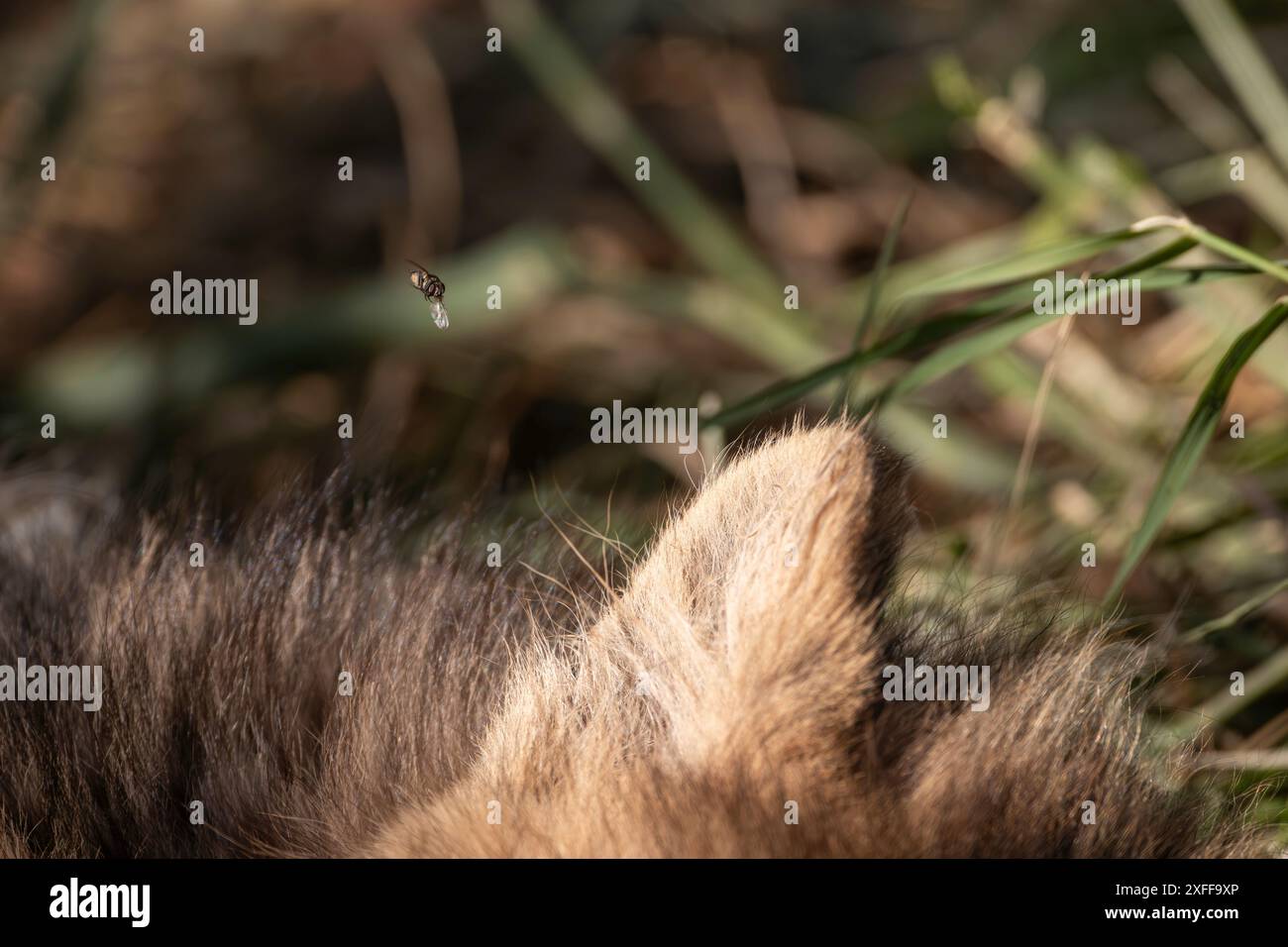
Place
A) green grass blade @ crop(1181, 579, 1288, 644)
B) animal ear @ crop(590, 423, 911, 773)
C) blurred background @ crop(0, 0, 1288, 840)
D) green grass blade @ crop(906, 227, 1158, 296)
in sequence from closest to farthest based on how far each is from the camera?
animal ear @ crop(590, 423, 911, 773)
green grass blade @ crop(1181, 579, 1288, 644)
green grass blade @ crop(906, 227, 1158, 296)
blurred background @ crop(0, 0, 1288, 840)

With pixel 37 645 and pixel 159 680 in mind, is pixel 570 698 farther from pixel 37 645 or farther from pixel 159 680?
pixel 37 645

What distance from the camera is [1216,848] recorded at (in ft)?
3.41

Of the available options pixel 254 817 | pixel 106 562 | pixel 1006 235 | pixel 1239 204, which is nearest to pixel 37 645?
pixel 106 562

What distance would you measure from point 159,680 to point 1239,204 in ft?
9.03

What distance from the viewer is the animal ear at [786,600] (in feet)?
2.82

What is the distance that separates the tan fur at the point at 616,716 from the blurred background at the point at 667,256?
0.71ft

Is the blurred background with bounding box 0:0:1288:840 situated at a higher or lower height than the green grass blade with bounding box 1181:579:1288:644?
higher

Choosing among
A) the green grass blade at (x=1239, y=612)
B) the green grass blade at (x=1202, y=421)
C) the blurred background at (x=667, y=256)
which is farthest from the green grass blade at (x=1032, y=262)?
the green grass blade at (x=1239, y=612)

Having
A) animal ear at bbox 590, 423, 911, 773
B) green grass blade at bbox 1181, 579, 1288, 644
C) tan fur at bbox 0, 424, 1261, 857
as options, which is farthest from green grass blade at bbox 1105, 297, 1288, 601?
animal ear at bbox 590, 423, 911, 773

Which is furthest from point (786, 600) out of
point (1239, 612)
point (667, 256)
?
point (667, 256)

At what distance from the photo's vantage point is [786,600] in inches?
34.1

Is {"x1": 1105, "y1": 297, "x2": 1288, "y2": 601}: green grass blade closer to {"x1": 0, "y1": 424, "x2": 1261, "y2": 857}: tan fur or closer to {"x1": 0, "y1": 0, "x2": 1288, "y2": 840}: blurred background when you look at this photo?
{"x1": 0, "y1": 0, "x2": 1288, "y2": 840}: blurred background

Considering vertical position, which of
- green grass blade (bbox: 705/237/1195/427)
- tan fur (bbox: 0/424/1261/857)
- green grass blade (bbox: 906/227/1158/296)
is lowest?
tan fur (bbox: 0/424/1261/857)

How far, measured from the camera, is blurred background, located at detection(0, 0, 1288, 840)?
5.61 feet
